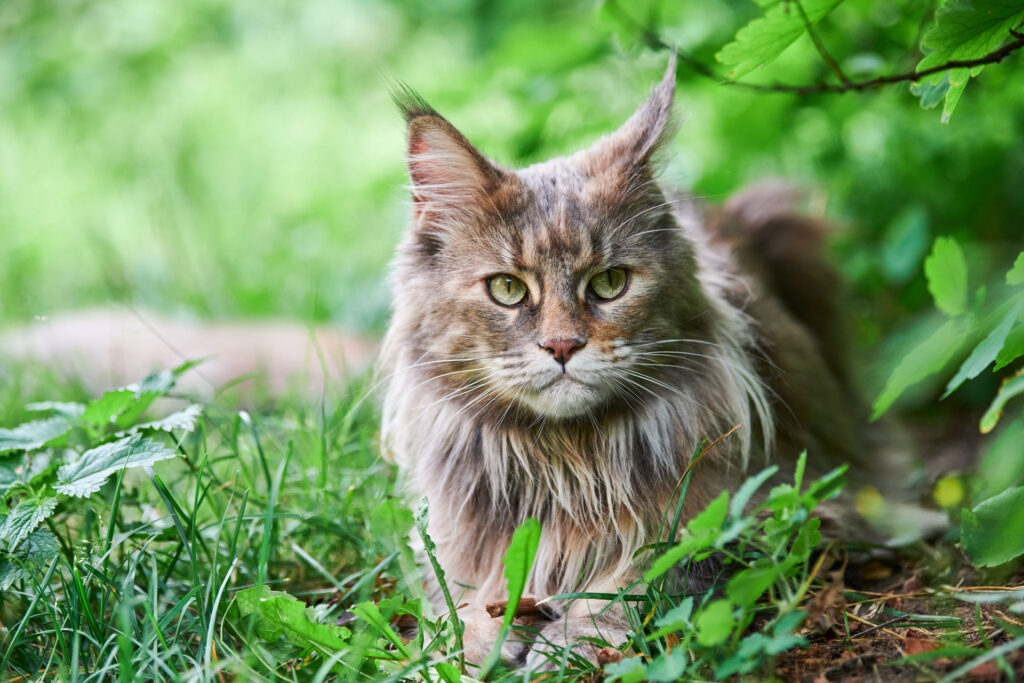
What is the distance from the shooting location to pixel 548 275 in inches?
81.8

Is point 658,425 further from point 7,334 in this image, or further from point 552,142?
point 7,334

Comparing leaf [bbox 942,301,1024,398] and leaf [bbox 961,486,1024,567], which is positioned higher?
leaf [bbox 942,301,1024,398]

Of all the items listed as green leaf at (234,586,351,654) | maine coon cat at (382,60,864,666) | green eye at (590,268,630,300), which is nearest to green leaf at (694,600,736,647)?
maine coon cat at (382,60,864,666)

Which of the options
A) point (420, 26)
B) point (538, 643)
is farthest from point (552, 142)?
point (420, 26)

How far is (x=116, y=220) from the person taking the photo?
5.90 meters

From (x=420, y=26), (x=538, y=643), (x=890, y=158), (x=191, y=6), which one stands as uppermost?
(x=191, y=6)

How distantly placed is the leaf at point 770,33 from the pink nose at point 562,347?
712mm

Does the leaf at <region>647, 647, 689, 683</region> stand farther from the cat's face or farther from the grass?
the cat's face

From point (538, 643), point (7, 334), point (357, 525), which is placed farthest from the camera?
point (7, 334)

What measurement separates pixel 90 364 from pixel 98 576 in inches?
77.6

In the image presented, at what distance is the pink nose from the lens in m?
1.96

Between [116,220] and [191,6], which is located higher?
[191,6]

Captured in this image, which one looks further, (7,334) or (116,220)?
(116,220)

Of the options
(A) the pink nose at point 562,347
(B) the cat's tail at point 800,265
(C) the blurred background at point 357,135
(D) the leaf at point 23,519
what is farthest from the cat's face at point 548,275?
(B) the cat's tail at point 800,265
